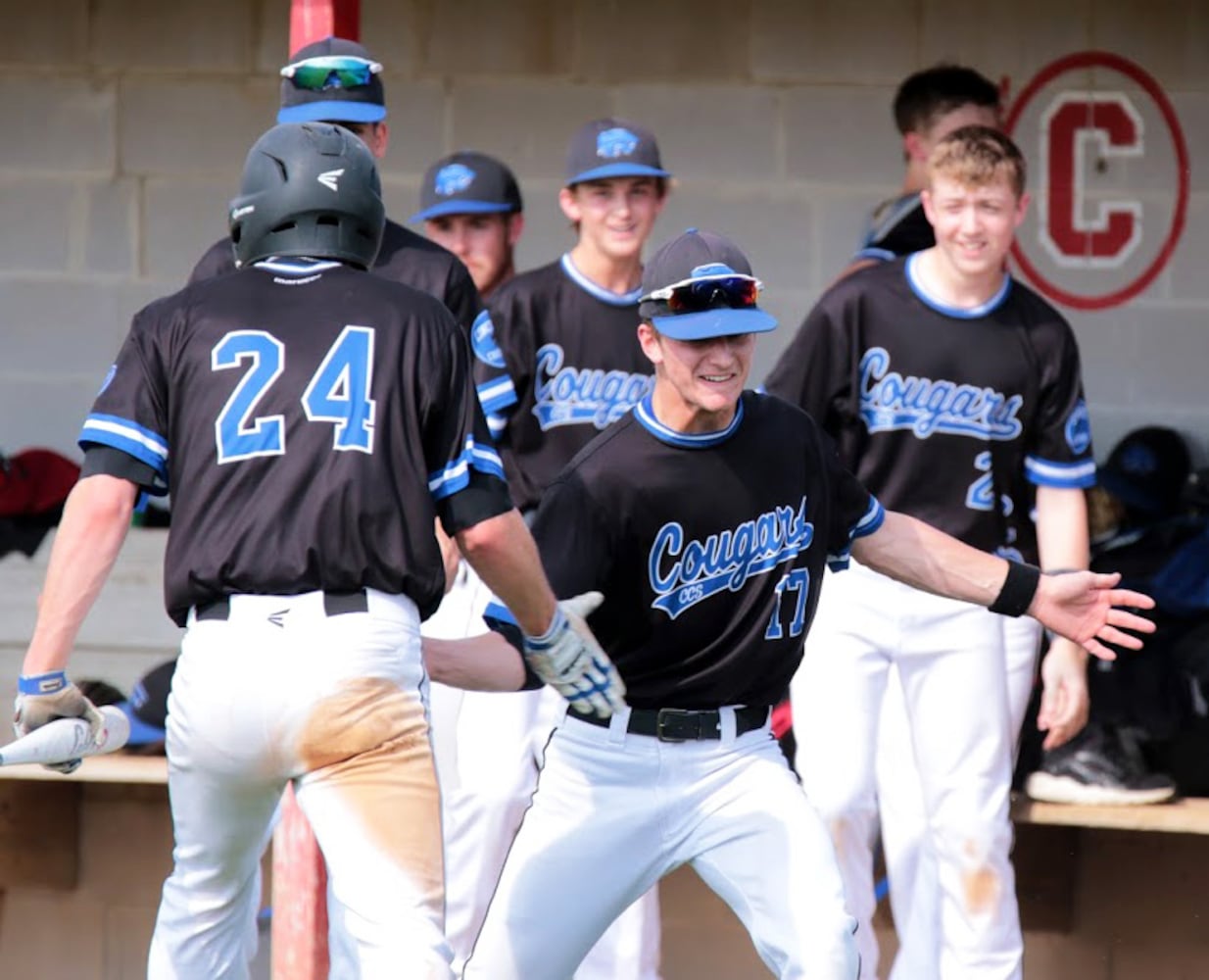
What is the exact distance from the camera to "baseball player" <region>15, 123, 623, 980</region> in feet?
12.3

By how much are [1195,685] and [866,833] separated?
1.02 meters

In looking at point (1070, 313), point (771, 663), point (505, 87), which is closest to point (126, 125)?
point (505, 87)

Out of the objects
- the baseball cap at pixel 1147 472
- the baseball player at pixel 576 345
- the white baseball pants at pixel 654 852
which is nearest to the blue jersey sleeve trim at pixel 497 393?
the baseball player at pixel 576 345

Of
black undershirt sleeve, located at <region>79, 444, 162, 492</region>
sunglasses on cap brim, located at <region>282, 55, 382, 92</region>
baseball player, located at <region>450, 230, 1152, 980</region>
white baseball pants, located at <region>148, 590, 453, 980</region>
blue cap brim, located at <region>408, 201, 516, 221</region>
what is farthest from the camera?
blue cap brim, located at <region>408, 201, 516, 221</region>

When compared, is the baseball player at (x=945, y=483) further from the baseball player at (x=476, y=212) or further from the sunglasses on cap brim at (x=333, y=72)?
the sunglasses on cap brim at (x=333, y=72)

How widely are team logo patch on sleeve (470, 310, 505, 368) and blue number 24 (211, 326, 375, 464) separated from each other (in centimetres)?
110

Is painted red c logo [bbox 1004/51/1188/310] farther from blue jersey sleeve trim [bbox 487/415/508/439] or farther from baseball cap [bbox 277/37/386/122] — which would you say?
baseball cap [bbox 277/37/386/122]

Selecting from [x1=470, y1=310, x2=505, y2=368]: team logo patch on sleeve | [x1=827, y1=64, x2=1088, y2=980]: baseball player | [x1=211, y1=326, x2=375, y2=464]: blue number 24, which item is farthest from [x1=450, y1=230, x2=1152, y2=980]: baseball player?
[x1=827, y1=64, x2=1088, y2=980]: baseball player

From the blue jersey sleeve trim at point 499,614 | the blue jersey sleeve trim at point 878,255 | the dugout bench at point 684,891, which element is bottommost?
the dugout bench at point 684,891

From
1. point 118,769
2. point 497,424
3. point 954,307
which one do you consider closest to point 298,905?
point 118,769

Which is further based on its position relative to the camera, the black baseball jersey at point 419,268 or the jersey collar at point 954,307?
the jersey collar at point 954,307

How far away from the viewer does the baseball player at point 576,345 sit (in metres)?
5.32

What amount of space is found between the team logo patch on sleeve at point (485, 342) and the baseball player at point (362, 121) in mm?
65

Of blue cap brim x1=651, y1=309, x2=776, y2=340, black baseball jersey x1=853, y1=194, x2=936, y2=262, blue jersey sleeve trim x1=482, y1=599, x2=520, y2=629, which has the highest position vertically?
black baseball jersey x1=853, y1=194, x2=936, y2=262
